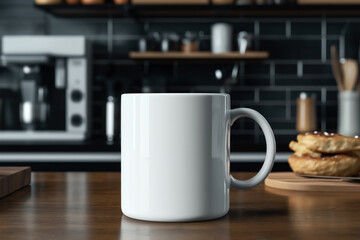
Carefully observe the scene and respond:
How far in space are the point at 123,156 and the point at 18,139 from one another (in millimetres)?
1872

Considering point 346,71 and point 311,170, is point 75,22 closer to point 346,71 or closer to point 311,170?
point 346,71

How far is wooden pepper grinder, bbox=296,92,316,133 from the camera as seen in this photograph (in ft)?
8.38

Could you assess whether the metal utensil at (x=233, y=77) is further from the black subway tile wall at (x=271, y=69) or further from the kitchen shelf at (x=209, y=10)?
the kitchen shelf at (x=209, y=10)

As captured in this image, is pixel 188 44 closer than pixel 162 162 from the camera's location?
No

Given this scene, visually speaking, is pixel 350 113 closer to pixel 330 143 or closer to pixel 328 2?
pixel 328 2

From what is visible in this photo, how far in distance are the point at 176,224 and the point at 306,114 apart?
2190 millimetres

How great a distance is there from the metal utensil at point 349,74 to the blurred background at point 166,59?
0.08 metres

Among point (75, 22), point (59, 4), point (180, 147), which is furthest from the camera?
point (75, 22)

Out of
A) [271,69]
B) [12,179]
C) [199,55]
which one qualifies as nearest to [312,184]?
[12,179]

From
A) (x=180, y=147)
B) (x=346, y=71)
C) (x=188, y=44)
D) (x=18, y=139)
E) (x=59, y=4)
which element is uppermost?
(x=59, y=4)

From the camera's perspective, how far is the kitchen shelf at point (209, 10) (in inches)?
95.9

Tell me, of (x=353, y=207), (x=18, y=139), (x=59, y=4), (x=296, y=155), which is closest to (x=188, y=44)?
(x=59, y=4)

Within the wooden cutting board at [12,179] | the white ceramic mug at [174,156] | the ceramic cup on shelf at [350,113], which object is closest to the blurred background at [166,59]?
the ceramic cup on shelf at [350,113]

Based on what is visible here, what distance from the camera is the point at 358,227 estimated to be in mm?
489
